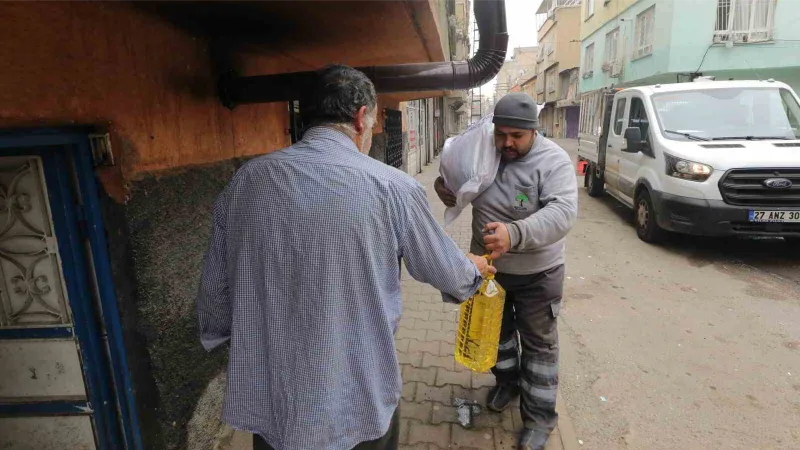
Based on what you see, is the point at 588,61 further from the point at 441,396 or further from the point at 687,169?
the point at 441,396

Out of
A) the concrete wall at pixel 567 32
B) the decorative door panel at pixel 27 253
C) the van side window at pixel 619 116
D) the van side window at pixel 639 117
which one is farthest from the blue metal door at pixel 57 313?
the concrete wall at pixel 567 32

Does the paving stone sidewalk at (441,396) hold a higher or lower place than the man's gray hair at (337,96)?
lower

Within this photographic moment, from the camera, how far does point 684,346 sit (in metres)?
3.74

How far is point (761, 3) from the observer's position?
50.0ft

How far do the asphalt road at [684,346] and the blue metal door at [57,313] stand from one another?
98.5 inches

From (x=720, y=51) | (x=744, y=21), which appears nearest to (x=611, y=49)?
(x=720, y=51)

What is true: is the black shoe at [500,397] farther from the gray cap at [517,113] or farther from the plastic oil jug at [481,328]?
the gray cap at [517,113]

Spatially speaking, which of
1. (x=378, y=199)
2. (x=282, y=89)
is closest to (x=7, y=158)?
(x=282, y=89)

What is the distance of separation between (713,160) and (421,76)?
441 centimetres

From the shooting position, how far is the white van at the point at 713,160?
5152mm

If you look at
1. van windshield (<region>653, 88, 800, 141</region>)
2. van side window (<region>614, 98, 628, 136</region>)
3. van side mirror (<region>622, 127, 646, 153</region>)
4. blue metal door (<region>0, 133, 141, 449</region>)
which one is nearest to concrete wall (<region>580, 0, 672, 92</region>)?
van side window (<region>614, 98, 628, 136</region>)

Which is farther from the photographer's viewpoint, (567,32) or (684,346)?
(567,32)

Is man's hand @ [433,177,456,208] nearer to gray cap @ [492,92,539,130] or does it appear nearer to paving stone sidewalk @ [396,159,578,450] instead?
gray cap @ [492,92,539,130]

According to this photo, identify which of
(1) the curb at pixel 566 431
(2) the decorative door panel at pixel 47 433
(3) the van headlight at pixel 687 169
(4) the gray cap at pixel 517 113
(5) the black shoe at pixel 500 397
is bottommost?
(1) the curb at pixel 566 431
